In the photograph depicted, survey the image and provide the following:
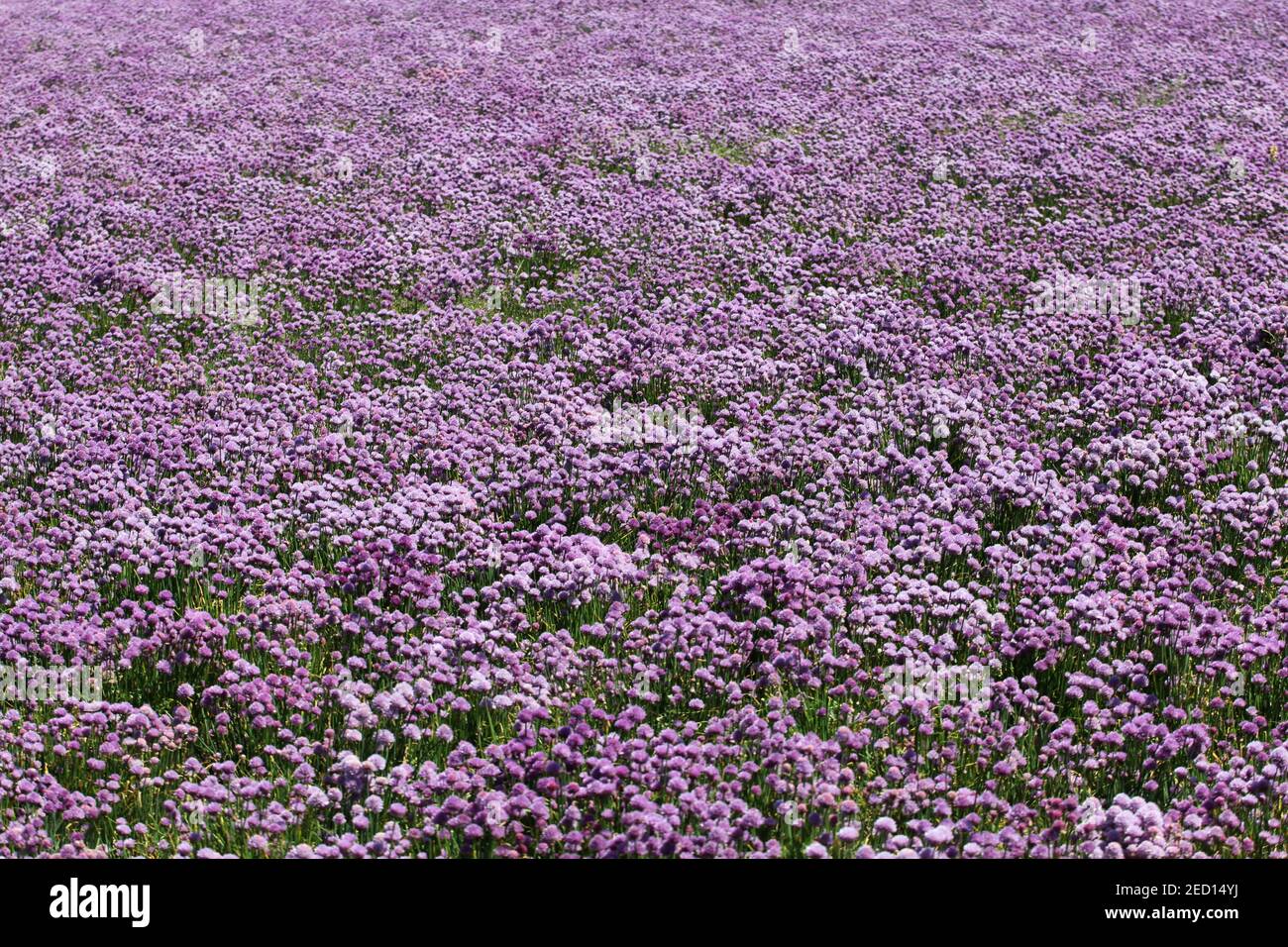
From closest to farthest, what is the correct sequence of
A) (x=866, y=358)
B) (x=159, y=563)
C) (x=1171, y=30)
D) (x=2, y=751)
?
(x=2, y=751), (x=159, y=563), (x=866, y=358), (x=1171, y=30)

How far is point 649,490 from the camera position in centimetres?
760

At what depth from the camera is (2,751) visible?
5074 millimetres

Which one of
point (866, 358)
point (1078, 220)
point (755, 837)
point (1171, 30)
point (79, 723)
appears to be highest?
point (1171, 30)

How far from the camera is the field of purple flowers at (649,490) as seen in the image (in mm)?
4945

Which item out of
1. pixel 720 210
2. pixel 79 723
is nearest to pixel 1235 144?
pixel 720 210

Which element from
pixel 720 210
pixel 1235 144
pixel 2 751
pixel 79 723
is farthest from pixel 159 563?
pixel 1235 144

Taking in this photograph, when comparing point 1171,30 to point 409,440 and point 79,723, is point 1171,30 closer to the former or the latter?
point 409,440

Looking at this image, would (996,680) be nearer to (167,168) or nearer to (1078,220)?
(1078,220)

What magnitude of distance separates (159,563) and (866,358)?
5.50m

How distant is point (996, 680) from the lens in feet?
18.8

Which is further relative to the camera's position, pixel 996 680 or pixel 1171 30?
pixel 1171 30

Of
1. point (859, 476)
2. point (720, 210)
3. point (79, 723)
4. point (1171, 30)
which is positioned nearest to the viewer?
point (79, 723)

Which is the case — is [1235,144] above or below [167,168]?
above

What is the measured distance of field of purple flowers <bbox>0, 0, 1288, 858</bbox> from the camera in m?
4.95
